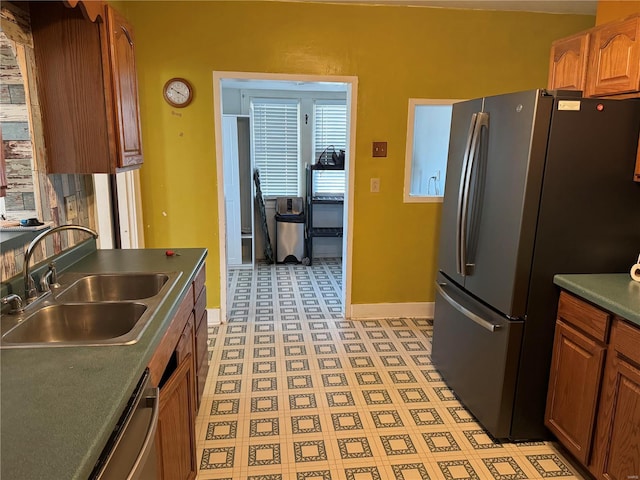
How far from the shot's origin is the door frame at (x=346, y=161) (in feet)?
11.0

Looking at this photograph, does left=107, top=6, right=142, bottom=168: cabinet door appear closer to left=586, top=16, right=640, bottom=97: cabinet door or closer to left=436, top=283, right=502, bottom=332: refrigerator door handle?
left=436, top=283, right=502, bottom=332: refrigerator door handle

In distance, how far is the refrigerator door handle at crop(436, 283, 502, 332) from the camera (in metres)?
2.19

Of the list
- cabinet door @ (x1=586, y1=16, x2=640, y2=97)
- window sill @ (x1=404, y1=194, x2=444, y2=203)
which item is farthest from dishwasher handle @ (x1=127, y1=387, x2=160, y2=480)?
window sill @ (x1=404, y1=194, x2=444, y2=203)

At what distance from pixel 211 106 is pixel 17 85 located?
1.66 meters

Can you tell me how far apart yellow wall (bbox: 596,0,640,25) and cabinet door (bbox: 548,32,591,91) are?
320 millimetres

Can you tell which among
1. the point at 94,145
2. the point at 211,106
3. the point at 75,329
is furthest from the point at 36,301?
the point at 211,106

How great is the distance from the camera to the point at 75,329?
168 cm

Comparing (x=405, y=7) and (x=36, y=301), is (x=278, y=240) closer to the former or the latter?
(x=405, y=7)

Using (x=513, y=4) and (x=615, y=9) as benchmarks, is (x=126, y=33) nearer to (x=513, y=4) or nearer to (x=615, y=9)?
(x=615, y=9)

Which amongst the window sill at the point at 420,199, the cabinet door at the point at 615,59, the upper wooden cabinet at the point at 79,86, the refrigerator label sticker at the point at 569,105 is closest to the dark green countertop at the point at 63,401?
the upper wooden cabinet at the point at 79,86

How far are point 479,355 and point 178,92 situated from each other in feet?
8.98

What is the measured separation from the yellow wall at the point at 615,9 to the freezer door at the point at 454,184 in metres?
0.95

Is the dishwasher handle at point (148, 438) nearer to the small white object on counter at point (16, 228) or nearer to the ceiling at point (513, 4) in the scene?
the small white object on counter at point (16, 228)

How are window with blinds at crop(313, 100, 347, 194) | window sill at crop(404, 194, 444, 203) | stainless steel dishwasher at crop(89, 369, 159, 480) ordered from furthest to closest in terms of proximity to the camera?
window with blinds at crop(313, 100, 347, 194)
window sill at crop(404, 194, 444, 203)
stainless steel dishwasher at crop(89, 369, 159, 480)
